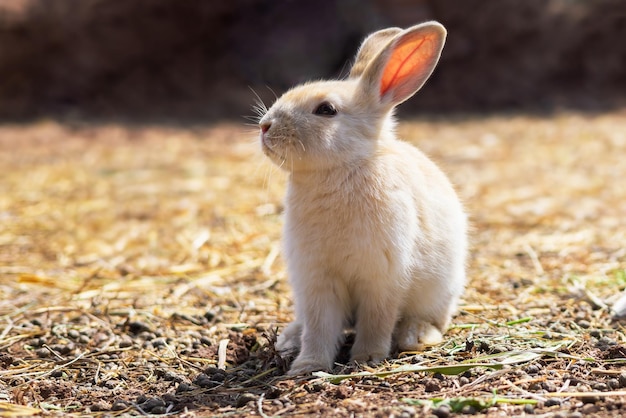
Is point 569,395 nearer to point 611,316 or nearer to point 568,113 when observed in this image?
point 611,316

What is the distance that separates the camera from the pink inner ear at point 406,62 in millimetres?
3699

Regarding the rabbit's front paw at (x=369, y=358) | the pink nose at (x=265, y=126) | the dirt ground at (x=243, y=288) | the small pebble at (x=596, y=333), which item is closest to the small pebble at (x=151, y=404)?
the dirt ground at (x=243, y=288)

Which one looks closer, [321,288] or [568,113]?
[321,288]

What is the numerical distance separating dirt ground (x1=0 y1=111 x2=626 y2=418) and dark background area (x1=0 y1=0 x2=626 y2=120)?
219cm

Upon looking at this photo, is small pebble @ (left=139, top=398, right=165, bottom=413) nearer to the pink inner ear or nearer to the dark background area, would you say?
the pink inner ear

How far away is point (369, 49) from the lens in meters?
4.12

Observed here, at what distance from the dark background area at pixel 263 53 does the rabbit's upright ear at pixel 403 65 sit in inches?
297

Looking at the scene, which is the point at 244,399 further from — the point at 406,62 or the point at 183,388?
the point at 406,62

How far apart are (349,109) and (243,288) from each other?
1.75 m

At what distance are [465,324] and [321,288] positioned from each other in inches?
36.2

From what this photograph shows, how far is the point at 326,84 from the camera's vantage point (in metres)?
3.73

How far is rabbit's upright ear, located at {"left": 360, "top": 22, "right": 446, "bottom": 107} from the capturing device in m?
3.63

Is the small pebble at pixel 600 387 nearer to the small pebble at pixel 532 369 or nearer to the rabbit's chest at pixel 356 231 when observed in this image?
the small pebble at pixel 532 369

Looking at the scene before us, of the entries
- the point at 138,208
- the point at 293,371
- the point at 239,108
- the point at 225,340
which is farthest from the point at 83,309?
the point at 239,108
